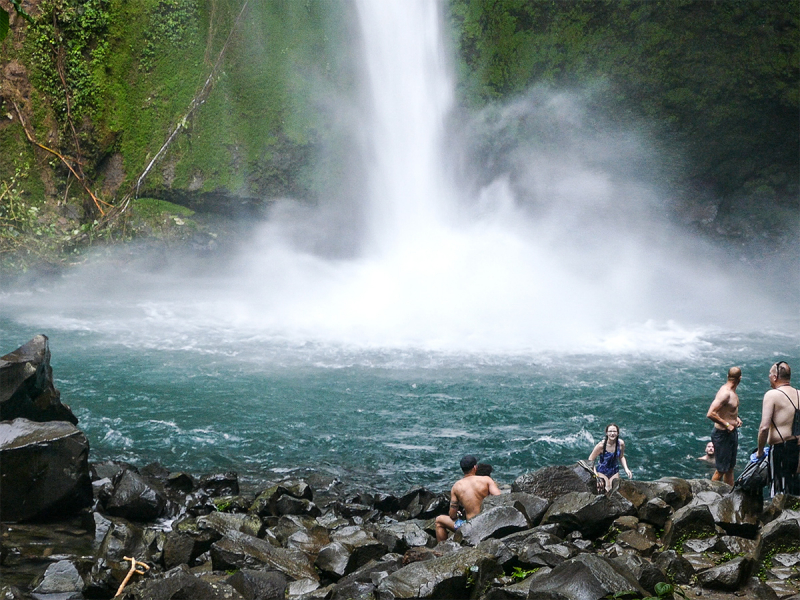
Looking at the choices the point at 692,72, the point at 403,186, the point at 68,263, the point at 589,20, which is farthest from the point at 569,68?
the point at 68,263

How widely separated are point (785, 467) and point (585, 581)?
3.25 m

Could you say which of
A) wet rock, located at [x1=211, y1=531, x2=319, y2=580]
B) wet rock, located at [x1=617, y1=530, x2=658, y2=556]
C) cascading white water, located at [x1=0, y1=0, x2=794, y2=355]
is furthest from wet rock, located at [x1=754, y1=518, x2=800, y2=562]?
cascading white water, located at [x1=0, y1=0, x2=794, y2=355]

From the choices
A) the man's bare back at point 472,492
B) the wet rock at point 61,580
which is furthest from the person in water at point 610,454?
the wet rock at point 61,580

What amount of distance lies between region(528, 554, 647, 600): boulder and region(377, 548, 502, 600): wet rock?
0.49 meters

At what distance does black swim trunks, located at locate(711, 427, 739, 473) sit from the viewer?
825cm

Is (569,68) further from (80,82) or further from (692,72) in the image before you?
(80,82)

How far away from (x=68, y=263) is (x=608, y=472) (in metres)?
16.2

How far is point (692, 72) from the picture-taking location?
68.4ft

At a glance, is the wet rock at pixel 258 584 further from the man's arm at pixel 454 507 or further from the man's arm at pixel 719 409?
the man's arm at pixel 719 409

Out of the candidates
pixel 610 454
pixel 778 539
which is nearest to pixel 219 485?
pixel 610 454

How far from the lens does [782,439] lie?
665cm

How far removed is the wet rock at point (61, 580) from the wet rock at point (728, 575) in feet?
15.2

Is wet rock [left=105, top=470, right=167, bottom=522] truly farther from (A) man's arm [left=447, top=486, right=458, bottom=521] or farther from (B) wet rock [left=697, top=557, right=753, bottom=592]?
(B) wet rock [left=697, top=557, right=753, bottom=592]

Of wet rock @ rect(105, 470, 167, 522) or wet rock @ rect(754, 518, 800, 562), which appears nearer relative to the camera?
wet rock @ rect(754, 518, 800, 562)
